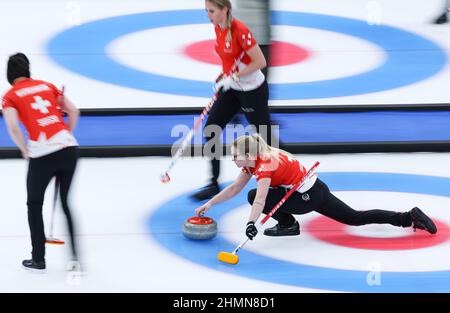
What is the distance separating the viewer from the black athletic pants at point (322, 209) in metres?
6.98

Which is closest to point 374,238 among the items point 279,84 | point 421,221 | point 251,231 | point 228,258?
point 421,221

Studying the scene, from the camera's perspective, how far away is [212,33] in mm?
13008

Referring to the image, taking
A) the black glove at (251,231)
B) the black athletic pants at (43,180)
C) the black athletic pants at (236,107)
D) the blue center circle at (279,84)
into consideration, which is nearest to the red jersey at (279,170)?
the black glove at (251,231)

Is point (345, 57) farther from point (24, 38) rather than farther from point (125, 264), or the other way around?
point (125, 264)

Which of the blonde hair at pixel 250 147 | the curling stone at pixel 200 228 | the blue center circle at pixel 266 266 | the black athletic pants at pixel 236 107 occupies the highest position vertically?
the black athletic pants at pixel 236 107

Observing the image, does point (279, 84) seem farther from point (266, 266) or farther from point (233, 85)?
A: point (266, 266)

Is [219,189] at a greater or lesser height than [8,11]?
lesser

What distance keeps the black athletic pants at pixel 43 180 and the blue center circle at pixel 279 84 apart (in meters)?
4.43

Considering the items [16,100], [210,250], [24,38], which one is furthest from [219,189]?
[24,38]

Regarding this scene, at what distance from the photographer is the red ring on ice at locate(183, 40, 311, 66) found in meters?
11.9

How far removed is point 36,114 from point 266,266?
1878 millimetres

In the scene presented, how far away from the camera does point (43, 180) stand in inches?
241

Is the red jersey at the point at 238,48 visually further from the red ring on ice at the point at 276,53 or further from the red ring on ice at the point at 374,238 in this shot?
the red ring on ice at the point at 276,53
